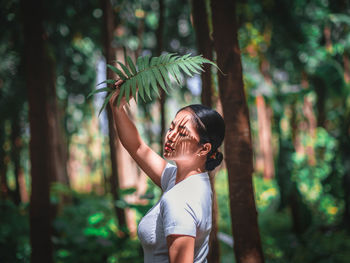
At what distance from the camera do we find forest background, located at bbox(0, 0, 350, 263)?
308 cm

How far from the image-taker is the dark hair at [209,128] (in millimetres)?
1902

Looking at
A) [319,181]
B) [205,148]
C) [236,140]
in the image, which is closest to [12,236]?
[236,140]

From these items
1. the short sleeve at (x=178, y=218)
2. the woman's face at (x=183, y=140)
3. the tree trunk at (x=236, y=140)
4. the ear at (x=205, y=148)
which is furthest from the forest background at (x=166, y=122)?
the short sleeve at (x=178, y=218)

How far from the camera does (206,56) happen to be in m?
3.03

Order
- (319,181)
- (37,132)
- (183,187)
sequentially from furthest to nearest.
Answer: (319,181) < (37,132) < (183,187)

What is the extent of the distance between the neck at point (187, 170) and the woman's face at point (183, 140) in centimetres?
4

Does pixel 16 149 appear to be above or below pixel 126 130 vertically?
below

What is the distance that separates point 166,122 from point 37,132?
394cm

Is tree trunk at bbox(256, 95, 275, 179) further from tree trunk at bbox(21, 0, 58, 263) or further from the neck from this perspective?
the neck

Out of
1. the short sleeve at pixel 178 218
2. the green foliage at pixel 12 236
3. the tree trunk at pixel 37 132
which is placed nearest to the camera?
the short sleeve at pixel 178 218

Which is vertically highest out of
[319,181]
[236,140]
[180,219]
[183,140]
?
[183,140]

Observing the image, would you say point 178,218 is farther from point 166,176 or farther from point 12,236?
point 12,236

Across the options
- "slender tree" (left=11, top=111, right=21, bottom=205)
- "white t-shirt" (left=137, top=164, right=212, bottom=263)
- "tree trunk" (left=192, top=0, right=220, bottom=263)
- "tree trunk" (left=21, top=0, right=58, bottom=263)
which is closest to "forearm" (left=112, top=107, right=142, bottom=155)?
"white t-shirt" (left=137, top=164, right=212, bottom=263)

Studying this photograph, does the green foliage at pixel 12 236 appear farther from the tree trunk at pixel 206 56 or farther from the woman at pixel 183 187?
Result: the woman at pixel 183 187
